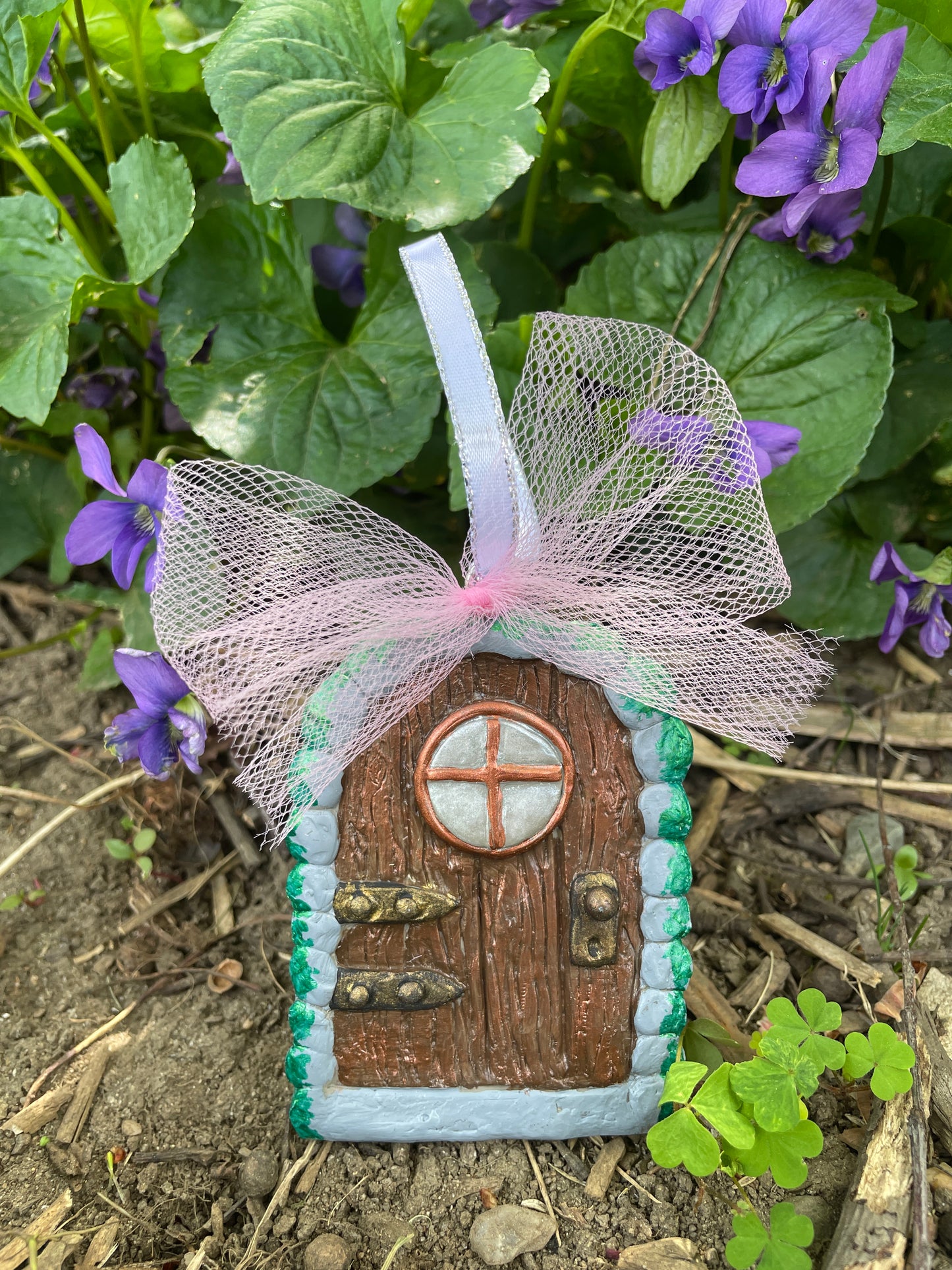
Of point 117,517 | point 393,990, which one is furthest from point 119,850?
point 393,990

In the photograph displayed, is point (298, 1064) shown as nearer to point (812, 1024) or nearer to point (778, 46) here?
point (812, 1024)

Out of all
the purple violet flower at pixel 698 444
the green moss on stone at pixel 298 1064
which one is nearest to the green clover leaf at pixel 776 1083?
the green moss on stone at pixel 298 1064

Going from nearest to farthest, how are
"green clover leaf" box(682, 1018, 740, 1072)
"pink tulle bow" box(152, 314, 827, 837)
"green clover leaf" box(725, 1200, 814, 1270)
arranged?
"green clover leaf" box(725, 1200, 814, 1270)
"pink tulle bow" box(152, 314, 827, 837)
"green clover leaf" box(682, 1018, 740, 1072)

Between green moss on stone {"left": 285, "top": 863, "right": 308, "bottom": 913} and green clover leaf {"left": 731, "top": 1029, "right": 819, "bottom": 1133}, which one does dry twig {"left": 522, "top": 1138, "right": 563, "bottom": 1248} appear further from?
green moss on stone {"left": 285, "top": 863, "right": 308, "bottom": 913}

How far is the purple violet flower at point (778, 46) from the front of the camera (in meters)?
1.26

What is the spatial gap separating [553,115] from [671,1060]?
1.37 metres

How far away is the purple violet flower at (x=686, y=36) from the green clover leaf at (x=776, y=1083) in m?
1.19

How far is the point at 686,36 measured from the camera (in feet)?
4.33

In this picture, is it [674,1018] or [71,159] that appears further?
[71,159]

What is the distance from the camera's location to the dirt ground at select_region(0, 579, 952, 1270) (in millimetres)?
1107

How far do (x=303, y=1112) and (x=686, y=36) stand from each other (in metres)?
1.41

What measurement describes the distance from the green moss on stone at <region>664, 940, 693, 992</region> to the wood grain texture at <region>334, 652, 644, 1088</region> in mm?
36

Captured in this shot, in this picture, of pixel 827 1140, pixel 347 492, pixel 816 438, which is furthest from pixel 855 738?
pixel 347 492

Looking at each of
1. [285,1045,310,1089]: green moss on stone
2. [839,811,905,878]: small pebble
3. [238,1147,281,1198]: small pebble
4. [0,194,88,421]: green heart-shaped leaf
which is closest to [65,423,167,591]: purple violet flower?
[0,194,88,421]: green heart-shaped leaf
